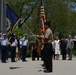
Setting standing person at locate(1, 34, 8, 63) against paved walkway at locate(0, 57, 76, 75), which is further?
standing person at locate(1, 34, 8, 63)

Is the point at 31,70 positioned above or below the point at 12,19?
below

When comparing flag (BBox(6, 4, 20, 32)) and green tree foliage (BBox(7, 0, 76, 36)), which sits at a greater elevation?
green tree foliage (BBox(7, 0, 76, 36))

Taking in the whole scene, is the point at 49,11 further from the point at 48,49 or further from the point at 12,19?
the point at 48,49

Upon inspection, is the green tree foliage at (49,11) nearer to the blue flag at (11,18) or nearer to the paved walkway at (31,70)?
the blue flag at (11,18)

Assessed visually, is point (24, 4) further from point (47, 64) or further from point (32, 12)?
point (47, 64)

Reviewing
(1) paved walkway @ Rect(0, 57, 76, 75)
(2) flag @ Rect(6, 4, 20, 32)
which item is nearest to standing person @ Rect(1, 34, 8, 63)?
(2) flag @ Rect(6, 4, 20, 32)

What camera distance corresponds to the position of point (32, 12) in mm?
47156

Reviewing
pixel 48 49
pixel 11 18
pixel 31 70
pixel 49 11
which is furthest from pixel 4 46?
pixel 49 11

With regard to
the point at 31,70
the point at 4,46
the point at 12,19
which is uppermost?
the point at 12,19

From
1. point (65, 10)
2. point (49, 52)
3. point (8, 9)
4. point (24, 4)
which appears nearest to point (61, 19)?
point (65, 10)

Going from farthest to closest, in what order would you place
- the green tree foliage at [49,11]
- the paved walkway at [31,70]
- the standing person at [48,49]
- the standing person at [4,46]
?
the green tree foliage at [49,11], the standing person at [4,46], the standing person at [48,49], the paved walkway at [31,70]

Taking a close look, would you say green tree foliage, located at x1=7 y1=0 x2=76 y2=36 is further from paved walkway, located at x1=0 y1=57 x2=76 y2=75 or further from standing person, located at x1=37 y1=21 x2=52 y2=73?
standing person, located at x1=37 y1=21 x2=52 y2=73

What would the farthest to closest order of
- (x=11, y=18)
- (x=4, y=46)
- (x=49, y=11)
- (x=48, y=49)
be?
→ 1. (x=49, y=11)
2. (x=4, y=46)
3. (x=11, y=18)
4. (x=48, y=49)

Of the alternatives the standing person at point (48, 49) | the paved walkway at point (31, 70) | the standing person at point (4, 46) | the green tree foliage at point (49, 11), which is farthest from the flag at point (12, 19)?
the green tree foliage at point (49, 11)
